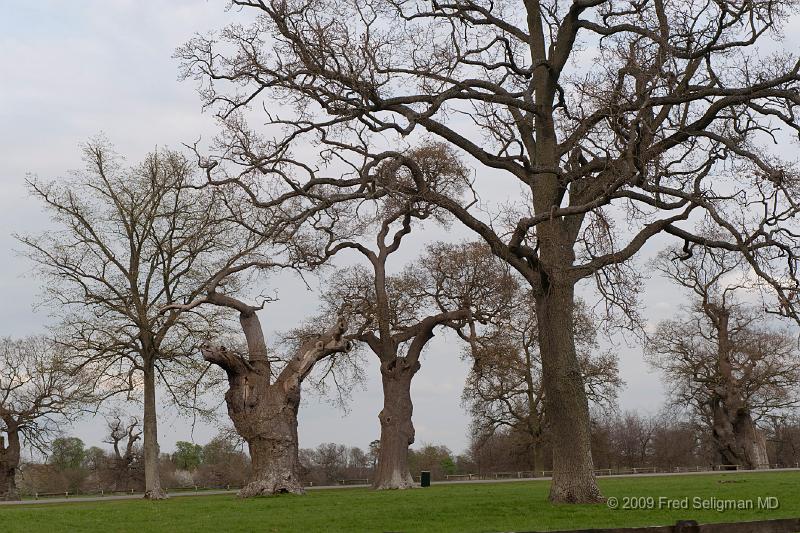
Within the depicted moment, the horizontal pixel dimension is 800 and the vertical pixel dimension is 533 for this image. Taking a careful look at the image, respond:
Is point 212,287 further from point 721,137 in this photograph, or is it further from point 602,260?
point 721,137

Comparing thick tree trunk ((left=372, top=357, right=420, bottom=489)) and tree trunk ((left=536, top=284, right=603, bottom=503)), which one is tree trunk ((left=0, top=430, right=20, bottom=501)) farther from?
tree trunk ((left=536, top=284, right=603, bottom=503))

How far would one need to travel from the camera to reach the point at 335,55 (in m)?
17.9

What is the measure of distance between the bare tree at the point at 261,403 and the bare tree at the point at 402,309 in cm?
704

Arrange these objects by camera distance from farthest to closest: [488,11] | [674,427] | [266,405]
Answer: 1. [674,427]
2. [266,405]
3. [488,11]

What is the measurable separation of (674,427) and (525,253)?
5688cm

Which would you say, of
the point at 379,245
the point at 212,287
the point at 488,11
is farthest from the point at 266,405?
the point at 488,11

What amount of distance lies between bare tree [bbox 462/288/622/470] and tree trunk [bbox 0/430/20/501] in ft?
85.8

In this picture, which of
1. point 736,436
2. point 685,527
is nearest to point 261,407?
point 685,527

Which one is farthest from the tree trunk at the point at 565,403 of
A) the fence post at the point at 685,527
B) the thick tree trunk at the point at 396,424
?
the thick tree trunk at the point at 396,424

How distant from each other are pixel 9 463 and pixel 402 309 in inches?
1074

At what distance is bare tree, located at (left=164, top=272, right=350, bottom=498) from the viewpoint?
27.8 metres

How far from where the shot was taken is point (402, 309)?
3681 cm

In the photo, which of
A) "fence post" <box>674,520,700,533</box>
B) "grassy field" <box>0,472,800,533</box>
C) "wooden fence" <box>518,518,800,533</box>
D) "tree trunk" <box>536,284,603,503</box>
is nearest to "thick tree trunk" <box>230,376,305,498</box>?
"grassy field" <box>0,472,800,533</box>

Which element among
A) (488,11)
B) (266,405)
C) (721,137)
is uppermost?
(488,11)
